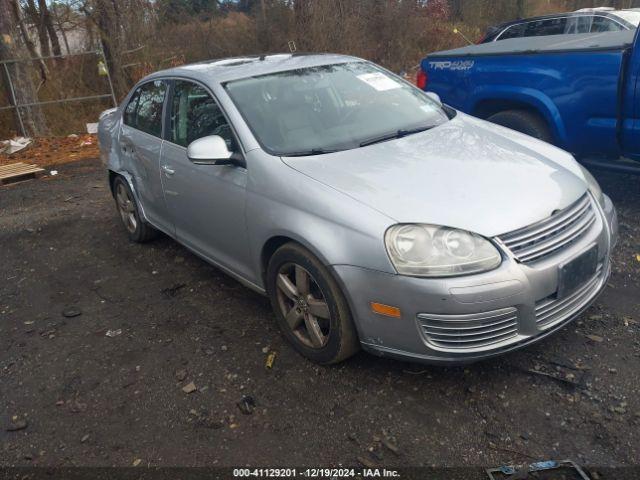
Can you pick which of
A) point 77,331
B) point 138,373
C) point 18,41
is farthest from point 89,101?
point 138,373

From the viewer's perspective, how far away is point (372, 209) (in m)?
2.66

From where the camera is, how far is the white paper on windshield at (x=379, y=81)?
4.04 m

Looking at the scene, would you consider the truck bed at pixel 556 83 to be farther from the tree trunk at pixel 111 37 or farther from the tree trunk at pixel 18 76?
the tree trunk at pixel 111 37

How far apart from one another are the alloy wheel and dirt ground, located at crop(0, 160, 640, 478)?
195mm

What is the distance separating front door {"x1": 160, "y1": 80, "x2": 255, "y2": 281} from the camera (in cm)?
341

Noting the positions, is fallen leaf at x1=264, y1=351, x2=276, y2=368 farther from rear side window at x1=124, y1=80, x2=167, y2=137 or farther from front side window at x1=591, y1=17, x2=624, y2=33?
front side window at x1=591, y1=17, x2=624, y2=33

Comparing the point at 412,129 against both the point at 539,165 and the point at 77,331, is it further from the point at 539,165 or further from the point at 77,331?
the point at 77,331

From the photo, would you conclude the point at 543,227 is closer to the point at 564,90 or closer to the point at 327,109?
the point at 327,109

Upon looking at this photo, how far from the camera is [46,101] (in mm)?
11750

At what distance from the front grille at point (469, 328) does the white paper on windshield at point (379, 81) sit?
6.81 ft

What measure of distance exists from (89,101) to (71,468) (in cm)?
1134

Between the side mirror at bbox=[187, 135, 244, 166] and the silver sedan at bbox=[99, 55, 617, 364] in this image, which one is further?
the side mirror at bbox=[187, 135, 244, 166]

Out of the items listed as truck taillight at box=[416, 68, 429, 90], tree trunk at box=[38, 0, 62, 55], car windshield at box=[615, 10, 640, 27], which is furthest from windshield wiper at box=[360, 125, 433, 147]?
tree trunk at box=[38, 0, 62, 55]

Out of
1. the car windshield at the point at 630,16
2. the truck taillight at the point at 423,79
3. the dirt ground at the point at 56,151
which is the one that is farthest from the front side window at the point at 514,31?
the dirt ground at the point at 56,151
